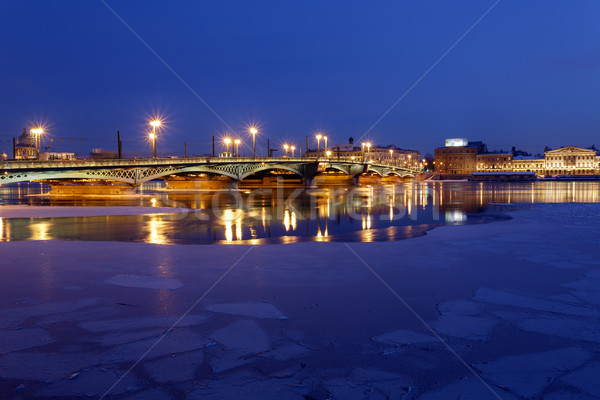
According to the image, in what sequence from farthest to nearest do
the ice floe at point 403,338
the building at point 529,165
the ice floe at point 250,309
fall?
the building at point 529,165, the ice floe at point 250,309, the ice floe at point 403,338

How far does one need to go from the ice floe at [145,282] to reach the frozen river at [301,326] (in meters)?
0.04

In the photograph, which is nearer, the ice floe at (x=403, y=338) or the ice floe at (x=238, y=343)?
the ice floe at (x=238, y=343)

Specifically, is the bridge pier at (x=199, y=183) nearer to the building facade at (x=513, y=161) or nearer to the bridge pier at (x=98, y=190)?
the bridge pier at (x=98, y=190)

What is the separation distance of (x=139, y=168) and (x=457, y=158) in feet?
512

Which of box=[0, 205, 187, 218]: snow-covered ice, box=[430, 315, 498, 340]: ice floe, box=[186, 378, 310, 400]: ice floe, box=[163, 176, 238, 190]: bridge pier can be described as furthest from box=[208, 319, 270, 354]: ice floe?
box=[163, 176, 238, 190]: bridge pier

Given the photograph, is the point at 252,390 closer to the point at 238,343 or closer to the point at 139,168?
the point at 238,343

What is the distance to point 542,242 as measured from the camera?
555 inches

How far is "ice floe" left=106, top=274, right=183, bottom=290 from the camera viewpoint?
854cm

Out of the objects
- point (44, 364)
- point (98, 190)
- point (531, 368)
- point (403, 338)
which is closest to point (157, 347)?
point (44, 364)

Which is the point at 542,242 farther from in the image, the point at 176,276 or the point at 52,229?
the point at 52,229

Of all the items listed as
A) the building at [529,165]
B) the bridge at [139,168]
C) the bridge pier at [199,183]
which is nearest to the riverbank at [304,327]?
the bridge at [139,168]

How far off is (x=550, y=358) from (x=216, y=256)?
8.76m

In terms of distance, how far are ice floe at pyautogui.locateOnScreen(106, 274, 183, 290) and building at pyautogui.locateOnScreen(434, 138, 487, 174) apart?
185 m

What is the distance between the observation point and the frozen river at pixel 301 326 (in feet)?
15.2
